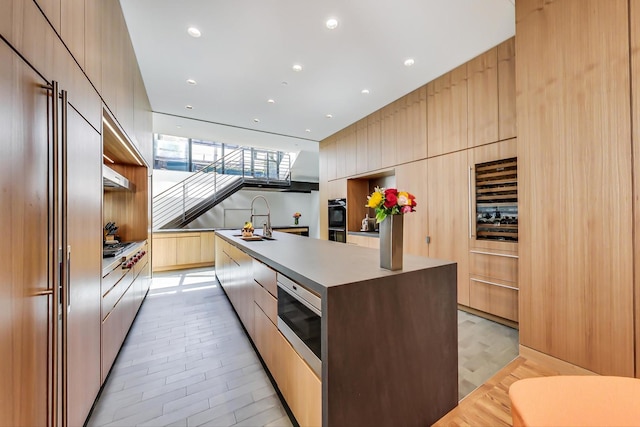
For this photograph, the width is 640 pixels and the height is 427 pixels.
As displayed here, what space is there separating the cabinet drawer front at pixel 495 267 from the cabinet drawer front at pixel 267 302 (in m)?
2.48

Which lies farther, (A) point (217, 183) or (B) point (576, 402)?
(A) point (217, 183)

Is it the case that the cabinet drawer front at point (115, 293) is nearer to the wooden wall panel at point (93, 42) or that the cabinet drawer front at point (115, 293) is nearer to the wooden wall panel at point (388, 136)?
the wooden wall panel at point (93, 42)

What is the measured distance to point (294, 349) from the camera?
134 centimetres

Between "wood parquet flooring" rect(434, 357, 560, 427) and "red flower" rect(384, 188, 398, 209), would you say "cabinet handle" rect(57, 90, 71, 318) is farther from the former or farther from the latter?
"wood parquet flooring" rect(434, 357, 560, 427)

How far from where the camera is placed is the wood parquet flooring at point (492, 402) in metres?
1.38

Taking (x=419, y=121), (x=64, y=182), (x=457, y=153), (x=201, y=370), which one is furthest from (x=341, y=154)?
(x=64, y=182)

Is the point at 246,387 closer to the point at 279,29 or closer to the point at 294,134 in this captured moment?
the point at 279,29

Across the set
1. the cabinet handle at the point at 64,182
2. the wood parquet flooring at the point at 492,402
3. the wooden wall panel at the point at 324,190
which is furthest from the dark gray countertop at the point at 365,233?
the cabinet handle at the point at 64,182

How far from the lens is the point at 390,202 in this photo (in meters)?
1.28

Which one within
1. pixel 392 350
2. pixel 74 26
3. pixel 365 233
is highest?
pixel 74 26

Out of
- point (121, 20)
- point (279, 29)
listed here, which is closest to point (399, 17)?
point (279, 29)

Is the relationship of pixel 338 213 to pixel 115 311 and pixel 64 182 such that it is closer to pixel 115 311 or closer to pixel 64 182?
pixel 115 311

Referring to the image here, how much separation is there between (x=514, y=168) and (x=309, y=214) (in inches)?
287

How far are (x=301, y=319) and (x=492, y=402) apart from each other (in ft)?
4.52
